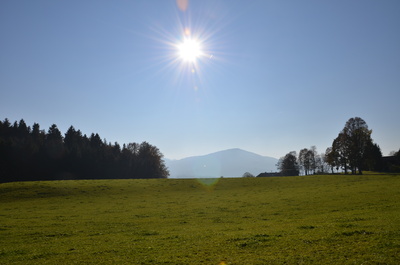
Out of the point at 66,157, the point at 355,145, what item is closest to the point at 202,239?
the point at 355,145

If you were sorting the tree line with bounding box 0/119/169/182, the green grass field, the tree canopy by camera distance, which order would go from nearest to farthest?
1. the green grass field
2. the tree canopy
3. the tree line with bounding box 0/119/169/182

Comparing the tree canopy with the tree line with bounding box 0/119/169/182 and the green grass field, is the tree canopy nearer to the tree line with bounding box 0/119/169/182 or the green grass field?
the green grass field

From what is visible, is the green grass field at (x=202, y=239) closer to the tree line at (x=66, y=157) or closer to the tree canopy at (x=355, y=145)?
the tree canopy at (x=355, y=145)

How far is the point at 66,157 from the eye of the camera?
118 meters

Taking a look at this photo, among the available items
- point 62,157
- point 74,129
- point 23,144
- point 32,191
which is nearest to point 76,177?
point 62,157

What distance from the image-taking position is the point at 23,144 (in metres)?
116

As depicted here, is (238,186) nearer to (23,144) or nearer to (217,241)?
(217,241)

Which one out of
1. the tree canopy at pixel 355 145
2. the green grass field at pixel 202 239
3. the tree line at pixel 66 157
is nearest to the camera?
the green grass field at pixel 202 239

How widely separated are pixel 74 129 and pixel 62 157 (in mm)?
40201

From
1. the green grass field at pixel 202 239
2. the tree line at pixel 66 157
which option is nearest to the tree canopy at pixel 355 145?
the green grass field at pixel 202 239

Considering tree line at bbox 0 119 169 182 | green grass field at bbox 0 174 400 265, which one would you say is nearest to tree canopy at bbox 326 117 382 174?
green grass field at bbox 0 174 400 265

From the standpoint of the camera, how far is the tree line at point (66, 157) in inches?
4247

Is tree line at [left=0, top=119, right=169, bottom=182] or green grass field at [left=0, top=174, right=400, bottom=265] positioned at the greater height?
tree line at [left=0, top=119, right=169, bottom=182]

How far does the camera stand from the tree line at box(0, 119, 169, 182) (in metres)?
108
